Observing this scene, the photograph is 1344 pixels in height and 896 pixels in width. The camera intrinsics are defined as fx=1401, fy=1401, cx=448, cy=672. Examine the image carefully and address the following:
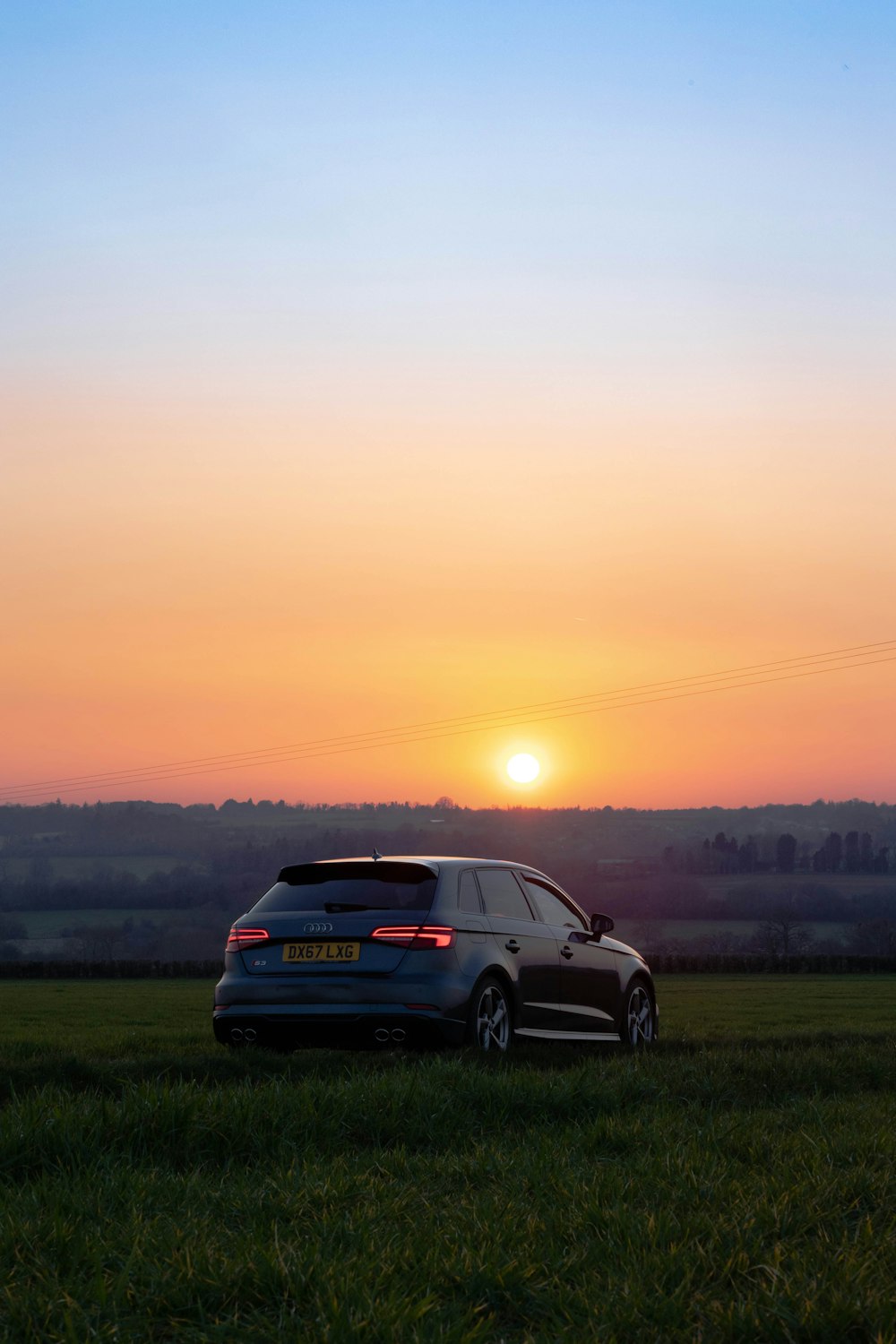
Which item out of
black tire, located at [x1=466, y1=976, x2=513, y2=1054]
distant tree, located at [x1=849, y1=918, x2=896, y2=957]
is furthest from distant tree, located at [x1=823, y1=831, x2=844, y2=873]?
black tire, located at [x1=466, y1=976, x2=513, y2=1054]

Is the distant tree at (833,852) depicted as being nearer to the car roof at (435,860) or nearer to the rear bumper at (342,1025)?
the car roof at (435,860)

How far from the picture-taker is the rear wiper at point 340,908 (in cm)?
1053

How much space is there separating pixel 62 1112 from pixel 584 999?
6.85 meters

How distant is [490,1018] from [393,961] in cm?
110

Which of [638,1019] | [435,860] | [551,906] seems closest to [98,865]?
[638,1019]

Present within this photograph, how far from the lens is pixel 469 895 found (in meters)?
10.9

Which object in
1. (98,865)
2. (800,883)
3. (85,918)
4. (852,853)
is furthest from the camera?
(98,865)

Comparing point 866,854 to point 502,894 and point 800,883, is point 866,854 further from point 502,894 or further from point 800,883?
point 502,894

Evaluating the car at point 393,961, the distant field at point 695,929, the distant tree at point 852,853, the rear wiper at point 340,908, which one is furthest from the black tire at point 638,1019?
the distant tree at point 852,853

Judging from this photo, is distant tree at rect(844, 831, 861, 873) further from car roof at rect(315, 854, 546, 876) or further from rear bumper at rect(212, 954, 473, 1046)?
rear bumper at rect(212, 954, 473, 1046)

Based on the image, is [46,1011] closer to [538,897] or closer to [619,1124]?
[538,897]

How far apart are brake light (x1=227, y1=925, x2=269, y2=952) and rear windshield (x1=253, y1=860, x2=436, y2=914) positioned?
188 mm

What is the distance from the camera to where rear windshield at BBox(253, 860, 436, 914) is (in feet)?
34.7

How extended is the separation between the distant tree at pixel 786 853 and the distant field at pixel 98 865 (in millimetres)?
56264
